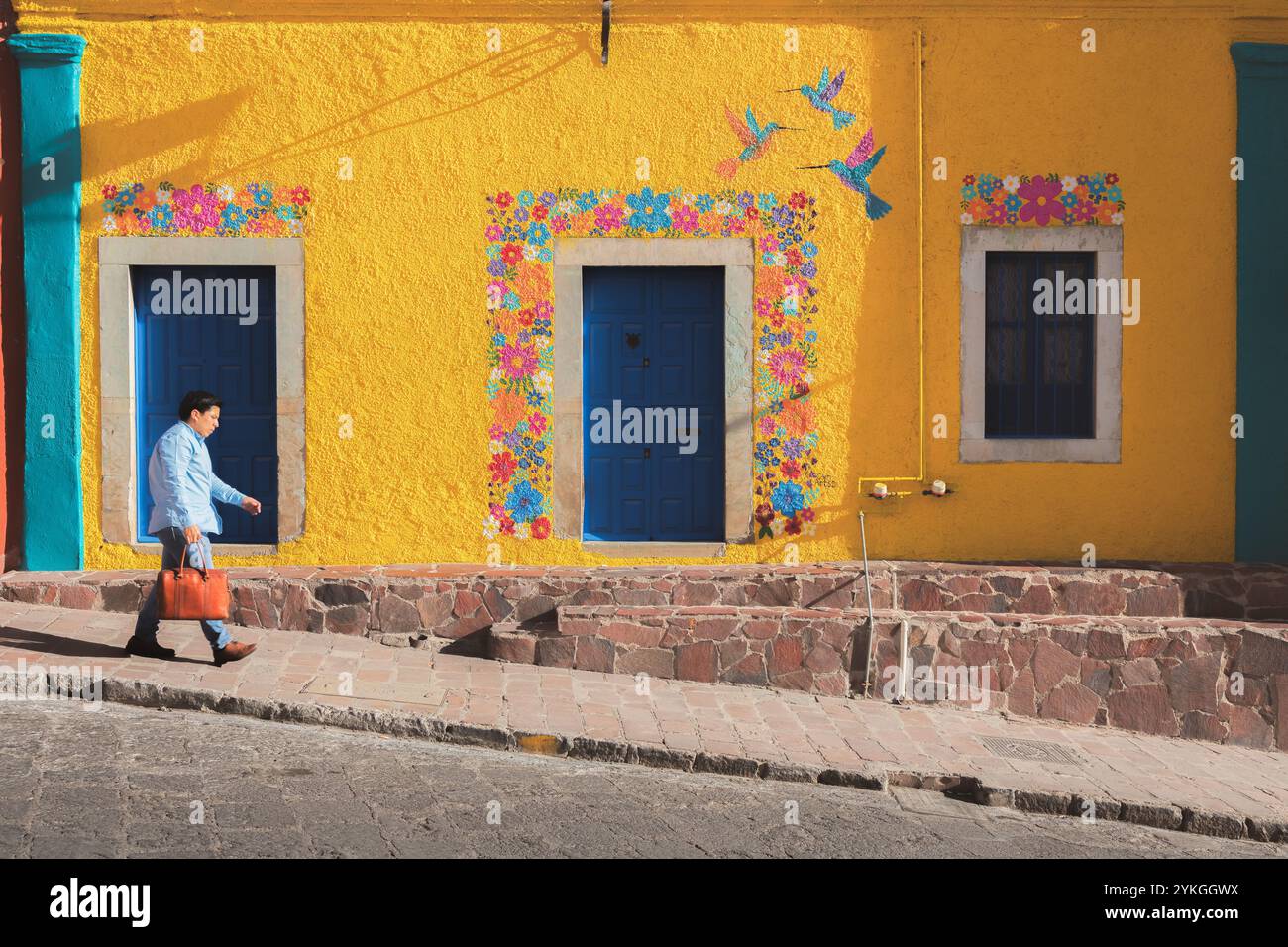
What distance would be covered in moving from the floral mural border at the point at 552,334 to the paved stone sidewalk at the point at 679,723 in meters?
1.68

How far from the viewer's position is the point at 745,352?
401 inches

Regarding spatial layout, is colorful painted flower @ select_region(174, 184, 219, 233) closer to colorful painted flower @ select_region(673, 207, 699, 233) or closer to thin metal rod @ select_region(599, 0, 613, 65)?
thin metal rod @ select_region(599, 0, 613, 65)

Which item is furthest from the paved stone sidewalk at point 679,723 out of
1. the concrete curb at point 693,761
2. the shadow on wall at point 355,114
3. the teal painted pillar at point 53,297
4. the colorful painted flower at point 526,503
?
the shadow on wall at point 355,114

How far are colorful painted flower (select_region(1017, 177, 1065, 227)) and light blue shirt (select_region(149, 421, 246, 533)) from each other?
5980 mm

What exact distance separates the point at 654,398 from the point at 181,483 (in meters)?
3.64

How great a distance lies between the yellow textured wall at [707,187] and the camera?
1000cm

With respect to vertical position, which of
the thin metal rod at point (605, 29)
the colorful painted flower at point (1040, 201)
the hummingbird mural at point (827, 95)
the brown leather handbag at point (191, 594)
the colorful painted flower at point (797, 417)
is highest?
the thin metal rod at point (605, 29)

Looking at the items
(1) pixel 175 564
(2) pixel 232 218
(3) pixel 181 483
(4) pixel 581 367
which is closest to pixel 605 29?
(4) pixel 581 367

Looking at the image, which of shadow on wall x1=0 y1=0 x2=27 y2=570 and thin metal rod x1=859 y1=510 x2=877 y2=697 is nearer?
thin metal rod x1=859 y1=510 x2=877 y2=697

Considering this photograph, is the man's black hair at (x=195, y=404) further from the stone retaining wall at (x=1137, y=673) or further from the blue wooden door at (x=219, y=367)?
the stone retaining wall at (x=1137, y=673)

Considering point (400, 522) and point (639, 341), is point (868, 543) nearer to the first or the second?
point (639, 341)

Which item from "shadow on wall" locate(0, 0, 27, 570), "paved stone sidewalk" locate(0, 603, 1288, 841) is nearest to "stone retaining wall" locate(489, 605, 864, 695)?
"paved stone sidewalk" locate(0, 603, 1288, 841)

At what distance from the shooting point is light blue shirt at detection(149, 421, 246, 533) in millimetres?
7992

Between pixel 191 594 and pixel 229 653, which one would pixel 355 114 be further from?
pixel 229 653
